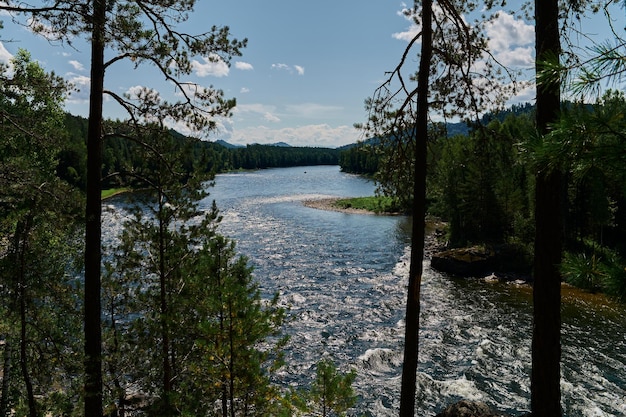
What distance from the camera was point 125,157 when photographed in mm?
83438

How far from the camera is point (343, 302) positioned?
23.1 meters

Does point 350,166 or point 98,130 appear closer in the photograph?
point 98,130

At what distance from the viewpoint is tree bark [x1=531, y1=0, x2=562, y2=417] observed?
488cm

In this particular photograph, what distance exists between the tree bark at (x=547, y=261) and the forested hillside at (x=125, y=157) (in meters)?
5.45

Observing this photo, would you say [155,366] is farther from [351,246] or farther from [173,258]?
[351,246]

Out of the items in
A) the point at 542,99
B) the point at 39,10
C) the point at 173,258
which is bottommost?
the point at 173,258

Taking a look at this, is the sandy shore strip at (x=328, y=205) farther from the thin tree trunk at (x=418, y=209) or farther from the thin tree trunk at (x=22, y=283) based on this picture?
the thin tree trunk at (x=22, y=283)

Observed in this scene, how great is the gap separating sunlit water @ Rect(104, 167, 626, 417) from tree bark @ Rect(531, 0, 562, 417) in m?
7.40

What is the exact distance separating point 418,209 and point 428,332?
557 inches

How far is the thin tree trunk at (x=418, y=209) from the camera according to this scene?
675 centimetres

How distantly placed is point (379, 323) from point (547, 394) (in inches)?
607

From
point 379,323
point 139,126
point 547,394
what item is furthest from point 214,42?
point 379,323

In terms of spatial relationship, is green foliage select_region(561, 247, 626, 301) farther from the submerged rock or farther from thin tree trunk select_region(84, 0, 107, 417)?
the submerged rock

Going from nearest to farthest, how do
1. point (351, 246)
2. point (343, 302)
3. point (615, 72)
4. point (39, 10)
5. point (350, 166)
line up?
point (615, 72)
point (39, 10)
point (343, 302)
point (351, 246)
point (350, 166)
